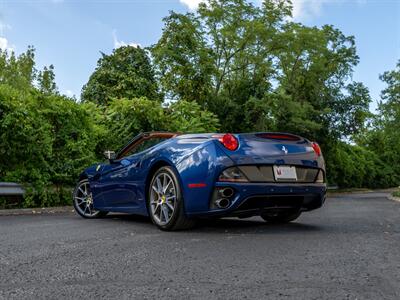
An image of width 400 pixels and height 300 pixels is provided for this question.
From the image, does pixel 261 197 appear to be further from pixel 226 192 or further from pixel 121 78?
pixel 121 78

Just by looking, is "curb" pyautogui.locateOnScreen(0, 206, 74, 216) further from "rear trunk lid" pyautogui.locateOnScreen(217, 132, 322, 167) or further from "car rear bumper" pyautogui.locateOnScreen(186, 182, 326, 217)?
"rear trunk lid" pyautogui.locateOnScreen(217, 132, 322, 167)

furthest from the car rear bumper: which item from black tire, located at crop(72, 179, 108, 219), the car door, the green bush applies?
the green bush

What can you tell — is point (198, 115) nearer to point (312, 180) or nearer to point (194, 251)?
point (312, 180)

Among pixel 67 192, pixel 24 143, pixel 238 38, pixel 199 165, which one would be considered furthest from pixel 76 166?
pixel 238 38

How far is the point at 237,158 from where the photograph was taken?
17.7 feet

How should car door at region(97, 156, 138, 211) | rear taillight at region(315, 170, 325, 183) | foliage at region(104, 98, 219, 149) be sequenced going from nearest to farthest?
1. rear taillight at region(315, 170, 325, 183)
2. car door at region(97, 156, 138, 211)
3. foliage at region(104, 98, 219, 149)

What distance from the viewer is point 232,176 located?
5383 mm

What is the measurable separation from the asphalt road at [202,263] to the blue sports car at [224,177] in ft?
0.98

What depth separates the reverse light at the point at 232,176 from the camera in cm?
537

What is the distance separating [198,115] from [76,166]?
6.39 metres

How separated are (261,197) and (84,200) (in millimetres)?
3588

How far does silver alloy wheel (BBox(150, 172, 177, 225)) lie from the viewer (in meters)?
5.75

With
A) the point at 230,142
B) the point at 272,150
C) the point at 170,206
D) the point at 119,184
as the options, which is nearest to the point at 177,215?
the point at 170,206

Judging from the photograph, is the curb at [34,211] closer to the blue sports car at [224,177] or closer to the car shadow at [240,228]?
the car shadow at [240,228]
